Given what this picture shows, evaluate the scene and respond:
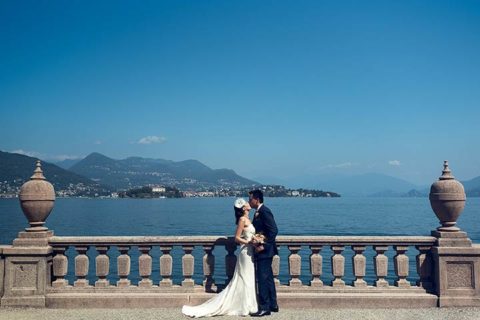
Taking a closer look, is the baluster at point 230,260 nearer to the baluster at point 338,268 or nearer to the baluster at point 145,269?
the baluster at point 145,269

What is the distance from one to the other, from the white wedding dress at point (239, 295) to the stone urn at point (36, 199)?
3.38 m

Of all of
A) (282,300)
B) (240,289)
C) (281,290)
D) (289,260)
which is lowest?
(282,300)

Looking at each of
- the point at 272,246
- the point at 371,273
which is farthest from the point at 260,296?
the point at 371,273

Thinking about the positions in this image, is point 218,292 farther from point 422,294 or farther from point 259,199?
point 422,294

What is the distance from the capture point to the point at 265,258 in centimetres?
848

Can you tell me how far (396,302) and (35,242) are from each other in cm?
714

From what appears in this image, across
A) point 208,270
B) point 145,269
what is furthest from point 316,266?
point 145,269

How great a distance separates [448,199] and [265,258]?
3.70 metres

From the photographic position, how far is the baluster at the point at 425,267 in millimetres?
Answer: 9055

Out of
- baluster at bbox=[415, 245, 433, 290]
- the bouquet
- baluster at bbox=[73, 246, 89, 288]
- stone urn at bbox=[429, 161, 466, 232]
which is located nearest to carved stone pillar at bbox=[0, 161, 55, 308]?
baluster at bbox=[73, 246, 89, 288]

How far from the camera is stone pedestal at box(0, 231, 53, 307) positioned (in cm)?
886

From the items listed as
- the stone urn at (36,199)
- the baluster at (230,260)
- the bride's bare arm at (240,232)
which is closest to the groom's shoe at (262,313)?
the baluster at (230,260)

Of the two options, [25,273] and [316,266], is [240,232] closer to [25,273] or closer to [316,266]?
[316,266]

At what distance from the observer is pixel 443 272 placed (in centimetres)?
880
